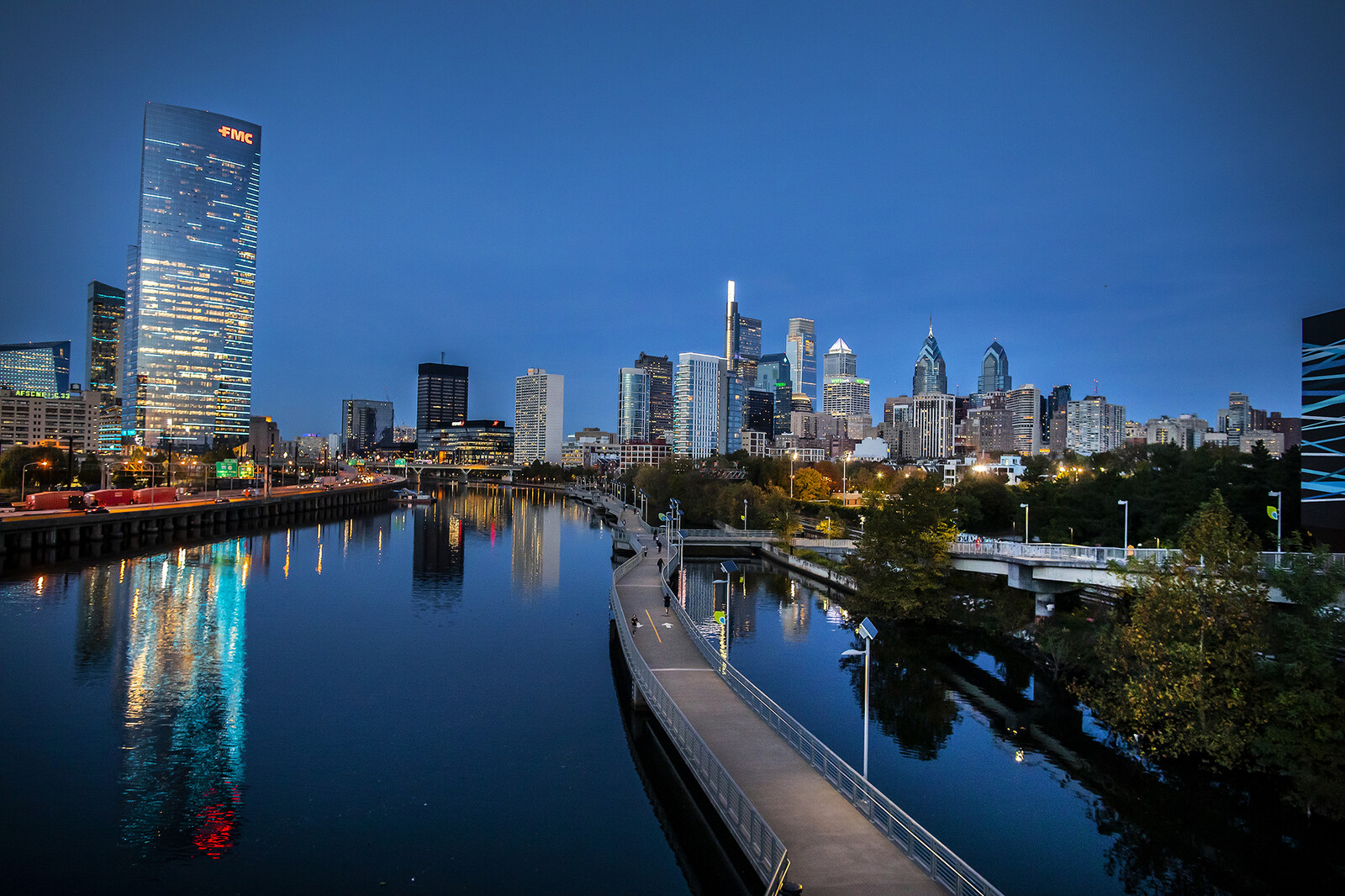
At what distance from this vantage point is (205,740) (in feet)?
93.9

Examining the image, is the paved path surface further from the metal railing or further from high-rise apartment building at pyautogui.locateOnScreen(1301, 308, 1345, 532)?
high-rise apartment building at pyautogui.locateOnScreen(1301, 308, 1345, 532)

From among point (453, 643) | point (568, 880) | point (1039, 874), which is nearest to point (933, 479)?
point (453, 643)

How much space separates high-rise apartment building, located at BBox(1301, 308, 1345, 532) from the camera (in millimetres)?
38906

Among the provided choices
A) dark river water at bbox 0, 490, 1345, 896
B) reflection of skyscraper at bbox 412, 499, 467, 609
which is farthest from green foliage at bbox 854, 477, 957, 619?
reflection of skyscraper at bbox 412, 499, 467, 609

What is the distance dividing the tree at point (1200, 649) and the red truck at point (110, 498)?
10337 centimetres

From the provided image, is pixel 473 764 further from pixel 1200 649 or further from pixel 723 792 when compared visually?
pixel 1200 649

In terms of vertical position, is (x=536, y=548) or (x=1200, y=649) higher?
(x=1200, y=649)

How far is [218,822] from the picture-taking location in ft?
74.0

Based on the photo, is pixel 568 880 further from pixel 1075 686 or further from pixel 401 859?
pixel 1075 686

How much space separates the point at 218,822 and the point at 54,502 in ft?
281

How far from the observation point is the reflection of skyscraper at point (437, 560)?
6019 cm

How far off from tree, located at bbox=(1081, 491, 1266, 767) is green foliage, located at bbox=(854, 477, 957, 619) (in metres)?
20.6

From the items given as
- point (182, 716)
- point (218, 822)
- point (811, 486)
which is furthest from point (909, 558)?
point (811, 486)

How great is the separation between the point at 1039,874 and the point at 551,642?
2931cm
